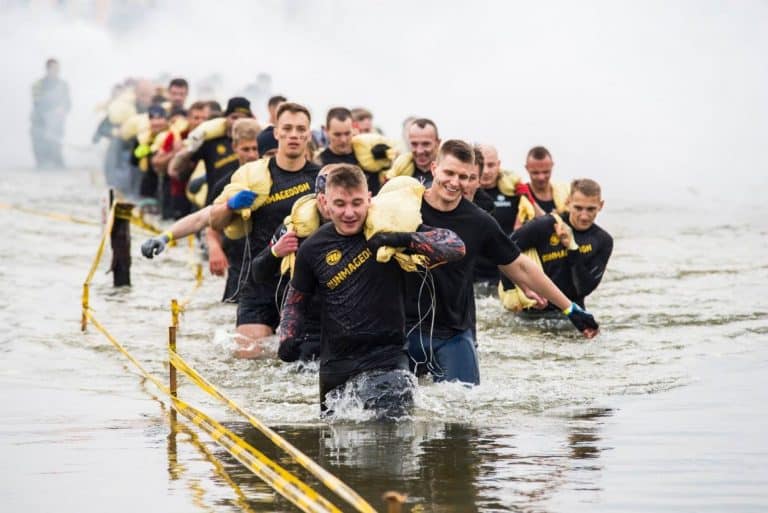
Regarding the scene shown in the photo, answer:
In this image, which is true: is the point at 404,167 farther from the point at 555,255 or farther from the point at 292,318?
the point at 292,318

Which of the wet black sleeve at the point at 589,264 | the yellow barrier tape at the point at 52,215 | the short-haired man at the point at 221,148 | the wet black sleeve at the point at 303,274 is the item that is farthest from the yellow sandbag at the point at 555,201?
the yellow barrier tape at the point at 52,215

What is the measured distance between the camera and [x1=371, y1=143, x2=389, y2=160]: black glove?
1384cm

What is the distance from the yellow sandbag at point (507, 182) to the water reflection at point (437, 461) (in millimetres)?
5215

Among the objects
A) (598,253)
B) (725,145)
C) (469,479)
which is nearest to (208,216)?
(598,253)

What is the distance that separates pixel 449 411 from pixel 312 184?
98.1 inches

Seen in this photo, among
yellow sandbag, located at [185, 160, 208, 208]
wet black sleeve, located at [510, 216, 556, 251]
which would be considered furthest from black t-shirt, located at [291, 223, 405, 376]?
yellow sandbag, located at [185, 160, 208, 208]

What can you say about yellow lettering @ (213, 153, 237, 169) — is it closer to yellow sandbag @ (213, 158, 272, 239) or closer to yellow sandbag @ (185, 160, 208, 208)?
yellow sandbag @ (185, 160, 208, 208)

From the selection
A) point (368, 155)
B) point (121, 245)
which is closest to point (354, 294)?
point (368, 155)

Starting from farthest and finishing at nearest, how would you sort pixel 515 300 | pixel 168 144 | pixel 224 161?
1. pixel 168 144
2. pixel 224 161
3. pixel 515 300

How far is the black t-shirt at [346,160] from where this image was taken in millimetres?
13727

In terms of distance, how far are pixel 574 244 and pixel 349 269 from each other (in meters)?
4.36

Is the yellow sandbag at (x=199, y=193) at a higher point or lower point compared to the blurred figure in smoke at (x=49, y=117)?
lower

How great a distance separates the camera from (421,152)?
1197 cm

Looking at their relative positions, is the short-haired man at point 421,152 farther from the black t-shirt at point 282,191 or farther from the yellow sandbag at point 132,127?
the yellow sandbag at point 132,127
